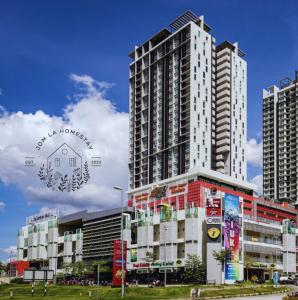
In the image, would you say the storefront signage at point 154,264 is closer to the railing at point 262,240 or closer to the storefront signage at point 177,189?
the railing at point 262,240

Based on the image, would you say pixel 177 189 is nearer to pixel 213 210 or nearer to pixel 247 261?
pixel 213 210

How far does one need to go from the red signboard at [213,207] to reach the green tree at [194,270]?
9928 mm

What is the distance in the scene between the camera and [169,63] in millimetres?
188625

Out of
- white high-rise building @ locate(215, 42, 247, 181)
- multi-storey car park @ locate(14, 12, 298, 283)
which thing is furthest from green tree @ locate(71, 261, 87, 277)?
white high-rise building @ locate(215, 42, 247, 181)

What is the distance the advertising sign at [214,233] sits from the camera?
11638cm

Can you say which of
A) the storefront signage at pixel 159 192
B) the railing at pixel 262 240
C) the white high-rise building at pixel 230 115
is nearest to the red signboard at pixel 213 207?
the railing at pixel 262 240

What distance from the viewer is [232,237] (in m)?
121

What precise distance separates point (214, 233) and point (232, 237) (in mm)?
6344

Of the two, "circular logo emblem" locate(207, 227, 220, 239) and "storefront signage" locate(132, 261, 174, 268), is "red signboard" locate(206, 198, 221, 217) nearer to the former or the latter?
"circular logo emblem" locate(207, 227, 220, 239)

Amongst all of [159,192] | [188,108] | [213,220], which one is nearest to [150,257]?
[213,220]

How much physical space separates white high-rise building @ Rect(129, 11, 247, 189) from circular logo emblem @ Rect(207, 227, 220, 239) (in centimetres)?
5635

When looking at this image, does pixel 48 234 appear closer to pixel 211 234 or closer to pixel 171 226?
pixel 171 226

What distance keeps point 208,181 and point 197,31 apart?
194ft

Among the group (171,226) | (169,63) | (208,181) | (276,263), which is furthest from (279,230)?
(169,63)
